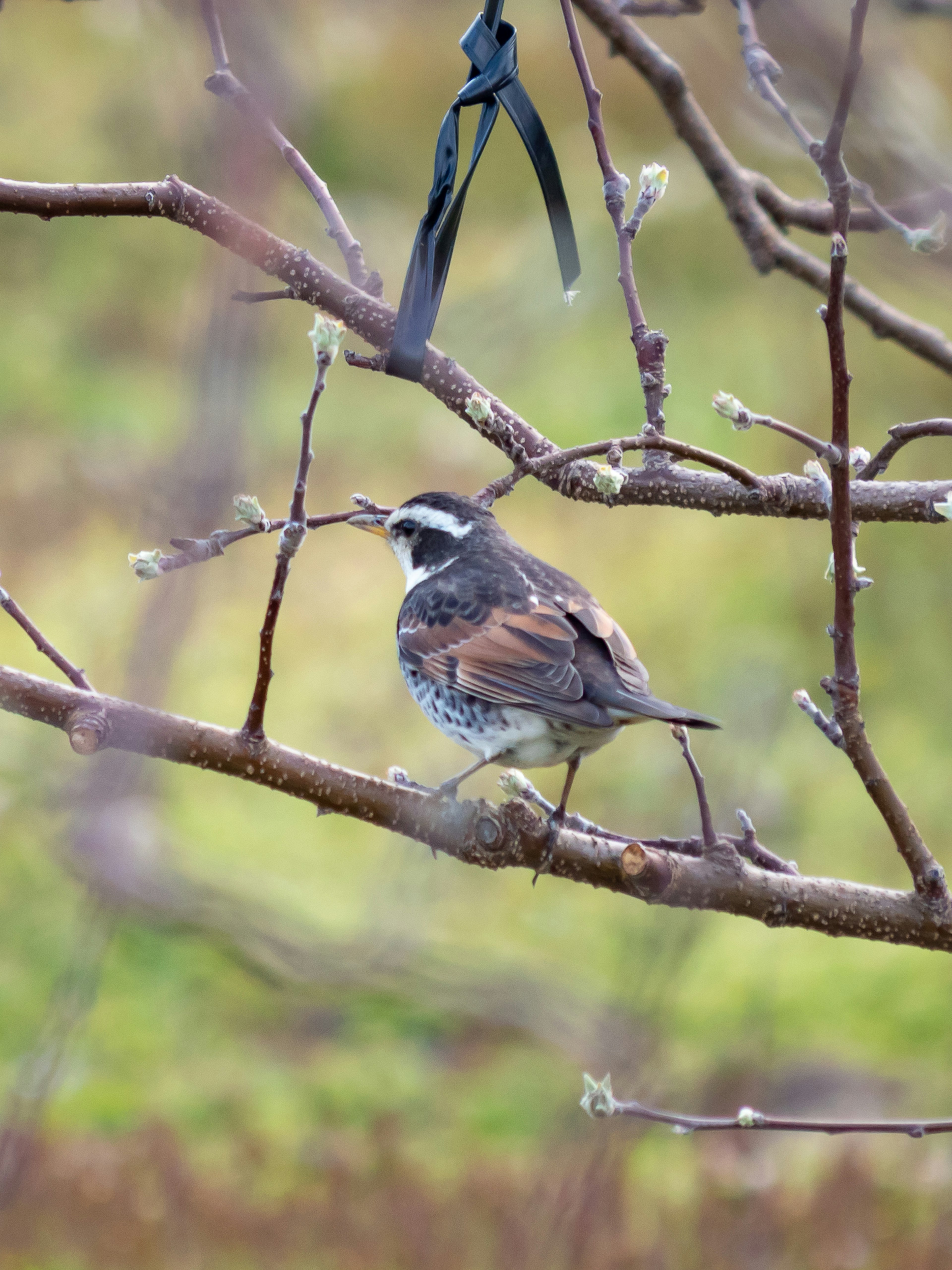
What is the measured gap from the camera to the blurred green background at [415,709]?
7.23ft

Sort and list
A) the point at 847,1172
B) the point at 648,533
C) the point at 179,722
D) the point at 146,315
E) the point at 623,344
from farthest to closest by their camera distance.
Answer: the point at 146,315 → the point at 623,344 → the point at 648,533 → the point at 847,1172 → the point at 179,722

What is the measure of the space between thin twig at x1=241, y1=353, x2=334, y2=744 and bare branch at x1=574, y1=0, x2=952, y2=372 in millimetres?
1447

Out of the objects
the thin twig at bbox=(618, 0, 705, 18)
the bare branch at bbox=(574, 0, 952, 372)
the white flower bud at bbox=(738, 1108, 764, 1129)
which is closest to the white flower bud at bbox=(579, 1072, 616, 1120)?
the white flower bud at bbox=(738, 1108, 764, 1129)

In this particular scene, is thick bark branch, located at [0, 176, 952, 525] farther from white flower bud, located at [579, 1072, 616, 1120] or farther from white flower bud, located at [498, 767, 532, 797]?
white flower bud, located at [579, 1072, 616, 1120]

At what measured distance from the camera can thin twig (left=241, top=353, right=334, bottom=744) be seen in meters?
1.11

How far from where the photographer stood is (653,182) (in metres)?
1.57

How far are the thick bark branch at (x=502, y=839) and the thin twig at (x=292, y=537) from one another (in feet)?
0.50

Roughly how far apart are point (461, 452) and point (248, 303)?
4.93 meters

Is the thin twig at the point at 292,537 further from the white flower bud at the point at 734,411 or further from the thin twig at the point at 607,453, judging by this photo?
the white flower bud at the point at 734,411

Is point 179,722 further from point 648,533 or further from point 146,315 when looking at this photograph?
point 146,315

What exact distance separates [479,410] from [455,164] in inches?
10.9

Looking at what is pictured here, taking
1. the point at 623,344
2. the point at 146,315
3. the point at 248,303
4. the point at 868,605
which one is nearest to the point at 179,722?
the point at 248,303

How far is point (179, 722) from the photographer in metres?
1.58

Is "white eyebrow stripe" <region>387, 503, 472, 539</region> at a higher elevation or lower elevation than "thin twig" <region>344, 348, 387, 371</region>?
higher
